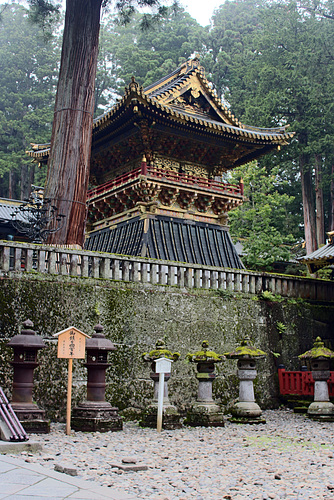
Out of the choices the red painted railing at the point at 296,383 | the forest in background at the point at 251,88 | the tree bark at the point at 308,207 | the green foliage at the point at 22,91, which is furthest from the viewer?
the green foliage at the point at 22,91

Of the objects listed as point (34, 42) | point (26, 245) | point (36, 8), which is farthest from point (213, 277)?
point (34, 42)

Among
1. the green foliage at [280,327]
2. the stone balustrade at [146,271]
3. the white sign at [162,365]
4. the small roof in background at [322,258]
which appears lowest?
the white sign at [162,365]

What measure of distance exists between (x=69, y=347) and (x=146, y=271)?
13.4ft

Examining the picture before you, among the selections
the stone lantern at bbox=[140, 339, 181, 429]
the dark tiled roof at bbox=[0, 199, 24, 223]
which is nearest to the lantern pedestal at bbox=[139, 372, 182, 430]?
the stone lantern at bbox=[140, 339, 181, 429]

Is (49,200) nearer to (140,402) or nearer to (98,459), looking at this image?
(140,402)

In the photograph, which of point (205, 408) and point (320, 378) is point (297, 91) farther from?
point (205, 408)

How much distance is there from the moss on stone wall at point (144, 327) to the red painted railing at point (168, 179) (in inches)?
275

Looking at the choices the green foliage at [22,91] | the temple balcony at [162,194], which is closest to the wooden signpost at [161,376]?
the temple balcony at [162,194]

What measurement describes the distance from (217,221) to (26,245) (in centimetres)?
1222

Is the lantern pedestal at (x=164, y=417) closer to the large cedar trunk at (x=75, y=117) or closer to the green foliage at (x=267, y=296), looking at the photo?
the large cedar trunk at (x=75, y=117)

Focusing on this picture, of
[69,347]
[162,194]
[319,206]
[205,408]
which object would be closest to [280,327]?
[205,408]

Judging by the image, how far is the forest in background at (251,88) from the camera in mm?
27359

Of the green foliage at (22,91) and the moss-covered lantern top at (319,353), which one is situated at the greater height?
the green foliage at (22,91)

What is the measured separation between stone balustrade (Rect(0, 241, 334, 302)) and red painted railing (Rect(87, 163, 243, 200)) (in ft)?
20.7
